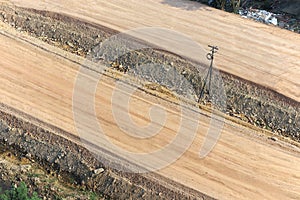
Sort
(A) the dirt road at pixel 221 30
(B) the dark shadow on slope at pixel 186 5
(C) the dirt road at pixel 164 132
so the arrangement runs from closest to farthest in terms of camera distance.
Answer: (C) the dirt road at pixel 164 132, (A) the dirt road at pixel 221 30, (B) the dark shadow on slope at pixel 186 5

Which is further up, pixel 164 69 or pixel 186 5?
pixel 186 5

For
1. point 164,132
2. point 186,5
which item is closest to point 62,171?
point 164,132

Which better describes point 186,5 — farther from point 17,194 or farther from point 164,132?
point 17,194

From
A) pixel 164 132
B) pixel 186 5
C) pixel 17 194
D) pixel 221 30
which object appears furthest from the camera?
pixel 186 5

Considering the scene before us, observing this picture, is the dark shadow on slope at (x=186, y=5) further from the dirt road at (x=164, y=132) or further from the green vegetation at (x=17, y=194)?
the green vegetation at (x=17, y=194)

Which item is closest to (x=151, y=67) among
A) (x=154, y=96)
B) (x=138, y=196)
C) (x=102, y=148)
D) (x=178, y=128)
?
(x=154, y=96)

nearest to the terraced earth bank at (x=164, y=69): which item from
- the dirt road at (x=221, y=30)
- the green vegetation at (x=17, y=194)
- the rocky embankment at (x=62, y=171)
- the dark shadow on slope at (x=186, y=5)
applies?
the dirt road at (x=221, y=30)
